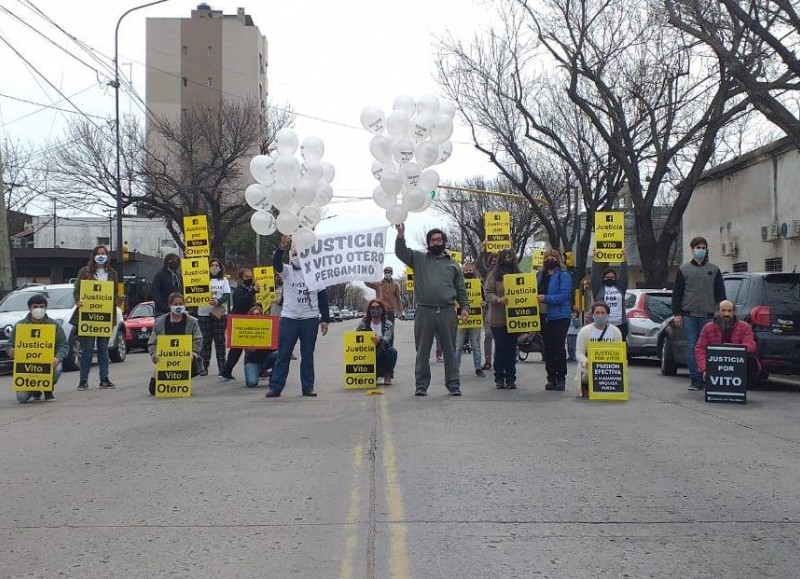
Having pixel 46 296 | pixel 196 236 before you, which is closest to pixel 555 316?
pixel 196 236

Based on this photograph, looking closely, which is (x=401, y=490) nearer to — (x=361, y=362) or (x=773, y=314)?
(x=361, y=362)

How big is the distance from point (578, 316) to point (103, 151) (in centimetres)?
2547

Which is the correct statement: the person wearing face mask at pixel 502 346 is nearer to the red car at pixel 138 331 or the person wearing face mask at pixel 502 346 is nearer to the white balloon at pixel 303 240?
the white balloon at pixel 303 240

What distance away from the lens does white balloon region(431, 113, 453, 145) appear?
39.3 feet

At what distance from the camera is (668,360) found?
1491cm

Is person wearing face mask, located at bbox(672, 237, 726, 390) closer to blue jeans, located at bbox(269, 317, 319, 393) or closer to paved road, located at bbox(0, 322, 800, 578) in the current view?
paved road, located at bbox(0, 322, 800, 578)

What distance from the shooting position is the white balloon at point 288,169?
37.7ft

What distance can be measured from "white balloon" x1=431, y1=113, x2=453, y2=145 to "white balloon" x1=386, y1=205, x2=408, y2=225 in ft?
3.63

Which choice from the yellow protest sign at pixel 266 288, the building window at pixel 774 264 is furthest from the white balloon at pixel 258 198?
the building window at pixel 774 264

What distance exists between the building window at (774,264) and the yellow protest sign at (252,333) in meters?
17.1

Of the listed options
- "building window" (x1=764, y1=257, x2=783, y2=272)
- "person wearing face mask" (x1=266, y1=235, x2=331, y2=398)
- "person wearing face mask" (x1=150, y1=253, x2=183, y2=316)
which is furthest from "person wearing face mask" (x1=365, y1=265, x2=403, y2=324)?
"building window" (x1=764, y1=257, x2=783, y2=272)

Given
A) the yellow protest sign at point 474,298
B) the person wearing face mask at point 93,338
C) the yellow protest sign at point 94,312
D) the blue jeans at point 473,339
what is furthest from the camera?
the yellow protest sign at point 474,298

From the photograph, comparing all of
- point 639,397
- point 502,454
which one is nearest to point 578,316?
point 639,397

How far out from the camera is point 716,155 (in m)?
29.1
